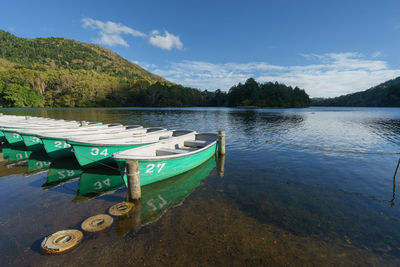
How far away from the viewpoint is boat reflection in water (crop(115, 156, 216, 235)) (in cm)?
539

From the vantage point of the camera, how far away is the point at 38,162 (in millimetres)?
10664

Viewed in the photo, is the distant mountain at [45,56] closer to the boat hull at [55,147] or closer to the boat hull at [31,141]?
the boat hull at [31,141]

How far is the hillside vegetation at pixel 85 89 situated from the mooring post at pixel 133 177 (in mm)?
103024

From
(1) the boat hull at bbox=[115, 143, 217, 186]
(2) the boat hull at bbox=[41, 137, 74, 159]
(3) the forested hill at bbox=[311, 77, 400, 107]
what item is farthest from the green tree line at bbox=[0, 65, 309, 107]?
(1) the boat hull at bbox=[115, 143, 217, 186]

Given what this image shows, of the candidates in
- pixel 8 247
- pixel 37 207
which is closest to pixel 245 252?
pixel 8 247

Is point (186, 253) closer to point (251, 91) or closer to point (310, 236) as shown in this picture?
point (310, 236)

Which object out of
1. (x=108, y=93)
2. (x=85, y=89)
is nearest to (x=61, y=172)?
(x=85, y=89)

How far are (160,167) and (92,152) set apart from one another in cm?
401

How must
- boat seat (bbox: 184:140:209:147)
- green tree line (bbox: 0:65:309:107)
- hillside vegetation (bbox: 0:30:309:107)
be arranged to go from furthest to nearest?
hillside vegetation (bbox: 0:30:309:107) < green tree line (bbox: 0:65:309:107) < boat seat (bbox: 184:140:209:147)

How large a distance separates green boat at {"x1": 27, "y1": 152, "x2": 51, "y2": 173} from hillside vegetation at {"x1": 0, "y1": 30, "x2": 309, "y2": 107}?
92836mm

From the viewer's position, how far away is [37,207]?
20.0 ft

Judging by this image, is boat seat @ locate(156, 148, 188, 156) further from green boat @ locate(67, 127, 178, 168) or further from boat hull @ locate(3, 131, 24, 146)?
boat hull @ locate(3, 131, 24, 146)

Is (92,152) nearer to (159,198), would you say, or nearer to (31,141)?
(159,198)

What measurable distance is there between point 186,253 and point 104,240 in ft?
7.32
